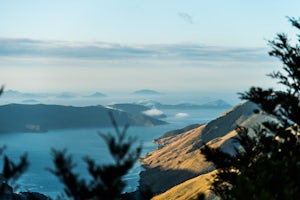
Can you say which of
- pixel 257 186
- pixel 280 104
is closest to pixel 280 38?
pixel 280 104

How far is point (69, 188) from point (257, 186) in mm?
9824

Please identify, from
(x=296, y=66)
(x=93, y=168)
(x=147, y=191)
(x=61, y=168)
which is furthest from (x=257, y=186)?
(x=296, y=66)

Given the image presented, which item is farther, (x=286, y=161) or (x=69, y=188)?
(x=286, y=161)

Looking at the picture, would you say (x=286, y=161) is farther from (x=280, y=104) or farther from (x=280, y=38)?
(x=280, y=38)

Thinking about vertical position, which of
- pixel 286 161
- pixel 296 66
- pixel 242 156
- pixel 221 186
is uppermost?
pixel 296 66

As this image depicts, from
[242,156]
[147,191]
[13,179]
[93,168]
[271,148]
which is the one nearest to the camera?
[93,168]

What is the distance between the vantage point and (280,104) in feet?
124

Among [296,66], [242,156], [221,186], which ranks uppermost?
[296,66]

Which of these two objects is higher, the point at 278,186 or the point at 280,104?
the point at 280,104

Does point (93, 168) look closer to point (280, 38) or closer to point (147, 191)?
point (147, 191)

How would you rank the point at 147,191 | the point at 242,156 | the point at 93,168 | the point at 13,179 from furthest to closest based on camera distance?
1. the point at 242,156
2. the point at 13,179
3. the point at 147,191
4. the point at 93,168

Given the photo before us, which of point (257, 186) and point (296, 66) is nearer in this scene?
point (257, 186)

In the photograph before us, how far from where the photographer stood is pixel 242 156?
3988 centimetres

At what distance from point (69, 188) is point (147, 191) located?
4.44 meters
